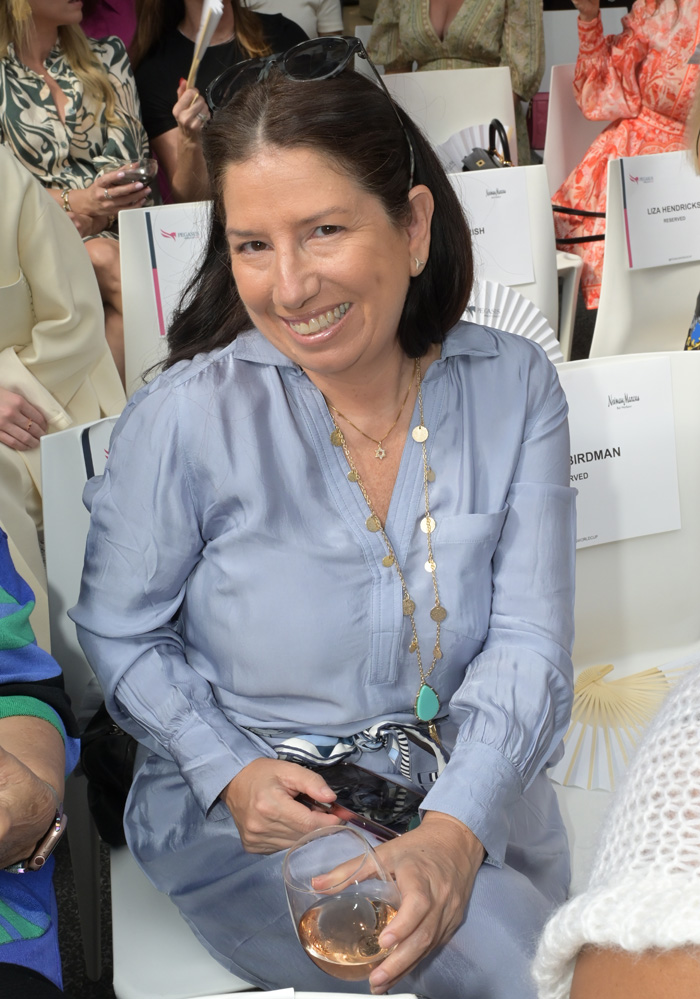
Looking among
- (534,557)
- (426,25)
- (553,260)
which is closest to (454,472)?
(534,557)

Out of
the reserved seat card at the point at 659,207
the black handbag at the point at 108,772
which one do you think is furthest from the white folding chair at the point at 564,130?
the black handbag at the point at 108,772

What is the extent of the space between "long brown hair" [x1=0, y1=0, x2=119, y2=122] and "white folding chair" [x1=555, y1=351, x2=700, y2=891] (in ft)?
6.90

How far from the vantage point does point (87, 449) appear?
1.59 m

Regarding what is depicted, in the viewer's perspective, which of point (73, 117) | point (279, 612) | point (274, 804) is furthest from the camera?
point (73, 117)

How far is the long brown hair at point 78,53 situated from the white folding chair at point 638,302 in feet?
5.25

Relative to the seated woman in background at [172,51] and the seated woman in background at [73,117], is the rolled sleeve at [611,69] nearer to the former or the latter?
the seated woman in background at [172,51]

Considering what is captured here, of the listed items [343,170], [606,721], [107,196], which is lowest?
[606,721]

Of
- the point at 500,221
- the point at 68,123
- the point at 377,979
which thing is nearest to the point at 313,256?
the point at 377,979

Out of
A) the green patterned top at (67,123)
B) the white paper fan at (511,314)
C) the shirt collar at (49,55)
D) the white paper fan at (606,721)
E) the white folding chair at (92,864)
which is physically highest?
the shirt collar at (49,55)

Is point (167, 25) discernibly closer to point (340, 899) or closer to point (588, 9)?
point (588, 9)

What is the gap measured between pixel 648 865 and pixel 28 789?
2.55 ft

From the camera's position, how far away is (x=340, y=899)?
3.30 ft

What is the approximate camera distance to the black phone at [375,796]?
4.25 ft

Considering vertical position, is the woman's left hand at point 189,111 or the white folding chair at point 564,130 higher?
the woman's left hand at point 189,111
